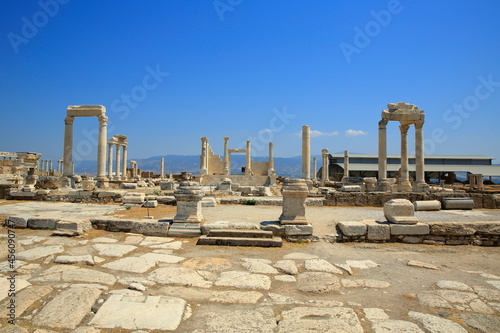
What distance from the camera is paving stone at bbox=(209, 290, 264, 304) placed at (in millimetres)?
3766

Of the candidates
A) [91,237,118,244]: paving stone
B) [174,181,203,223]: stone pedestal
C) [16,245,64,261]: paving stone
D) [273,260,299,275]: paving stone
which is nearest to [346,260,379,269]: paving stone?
[273,260,299,275]: paving stone

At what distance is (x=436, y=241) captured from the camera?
704cm

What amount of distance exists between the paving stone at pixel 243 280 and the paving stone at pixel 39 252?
10.2 ft

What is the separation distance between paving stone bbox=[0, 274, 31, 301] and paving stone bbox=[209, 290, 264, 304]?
237cm

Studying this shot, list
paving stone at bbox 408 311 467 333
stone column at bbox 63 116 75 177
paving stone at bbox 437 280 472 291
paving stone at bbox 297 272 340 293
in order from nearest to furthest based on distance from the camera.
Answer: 1. paving stone at bbox 408 311 467 333
2. paving stone at bbox 297 272 340 293
3. paving stone at bbox 437 280 472 291
4. stone column at bbox 63 116 75 177

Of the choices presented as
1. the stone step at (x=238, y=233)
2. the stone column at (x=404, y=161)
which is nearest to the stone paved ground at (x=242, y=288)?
the stone step at (x=238, y=233)

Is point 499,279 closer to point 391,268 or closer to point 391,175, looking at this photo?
point 391,268

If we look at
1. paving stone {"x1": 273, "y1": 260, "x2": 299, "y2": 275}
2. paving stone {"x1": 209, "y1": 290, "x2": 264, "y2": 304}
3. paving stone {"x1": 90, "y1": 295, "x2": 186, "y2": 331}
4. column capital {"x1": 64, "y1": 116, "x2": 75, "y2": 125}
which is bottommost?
paving stone {"x1": 209, "y1": 290, "x2": 264, "y2": 304}

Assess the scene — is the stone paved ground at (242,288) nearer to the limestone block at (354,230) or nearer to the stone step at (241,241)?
the stone step at (241,241)

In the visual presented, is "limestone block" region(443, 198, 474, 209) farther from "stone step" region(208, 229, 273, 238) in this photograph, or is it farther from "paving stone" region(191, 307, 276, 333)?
"paving stone" region(191, 307, 276, 333)

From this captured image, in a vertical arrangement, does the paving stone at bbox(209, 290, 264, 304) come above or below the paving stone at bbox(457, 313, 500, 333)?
above

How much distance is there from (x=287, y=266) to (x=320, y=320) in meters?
1.83

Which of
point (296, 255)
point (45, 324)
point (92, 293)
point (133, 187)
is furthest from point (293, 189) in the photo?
point (133, 187)

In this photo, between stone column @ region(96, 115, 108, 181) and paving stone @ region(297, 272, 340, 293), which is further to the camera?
stone column @ region(96, 115, 108, 181)
